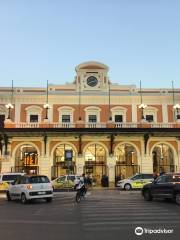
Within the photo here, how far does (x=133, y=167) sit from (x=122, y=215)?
24366mm

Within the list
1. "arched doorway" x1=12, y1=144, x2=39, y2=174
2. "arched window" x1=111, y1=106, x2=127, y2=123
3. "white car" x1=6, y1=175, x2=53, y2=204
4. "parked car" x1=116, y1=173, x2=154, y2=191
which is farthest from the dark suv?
"arched window" x1=111, y1=106, x2=127, y2=123

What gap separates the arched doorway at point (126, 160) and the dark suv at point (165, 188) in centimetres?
1744

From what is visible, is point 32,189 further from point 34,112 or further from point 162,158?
point 34,112

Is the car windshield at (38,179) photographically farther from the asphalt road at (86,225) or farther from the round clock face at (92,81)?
the round clock face at (92,81)

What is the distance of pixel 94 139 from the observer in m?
36.1

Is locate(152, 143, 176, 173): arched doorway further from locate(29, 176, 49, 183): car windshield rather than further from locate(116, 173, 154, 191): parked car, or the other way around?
locate(29, 176, 49, 183): car windshield

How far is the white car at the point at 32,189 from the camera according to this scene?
730 inches

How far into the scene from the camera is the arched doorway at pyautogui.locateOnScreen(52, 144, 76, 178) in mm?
36438

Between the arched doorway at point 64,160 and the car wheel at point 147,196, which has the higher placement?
the arched doorway at point 64,160

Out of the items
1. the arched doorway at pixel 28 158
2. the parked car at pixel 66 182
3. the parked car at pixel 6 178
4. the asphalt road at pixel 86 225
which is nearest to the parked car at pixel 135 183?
the parked car at pixel 66 182

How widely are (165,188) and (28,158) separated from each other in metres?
22.1

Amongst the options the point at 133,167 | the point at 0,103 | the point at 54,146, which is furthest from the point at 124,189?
the point at 0,103

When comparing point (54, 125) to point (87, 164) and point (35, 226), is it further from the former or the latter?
point (35, 226)

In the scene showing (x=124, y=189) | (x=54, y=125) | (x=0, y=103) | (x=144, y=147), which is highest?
(x=0, y=103)
